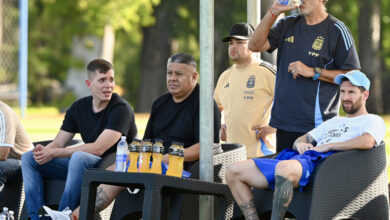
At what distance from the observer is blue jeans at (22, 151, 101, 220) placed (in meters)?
5.80

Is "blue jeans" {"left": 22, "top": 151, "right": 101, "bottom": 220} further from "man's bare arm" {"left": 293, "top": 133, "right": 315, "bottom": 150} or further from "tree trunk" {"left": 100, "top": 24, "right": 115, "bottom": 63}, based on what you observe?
"tree trunk" {"left": 100, "top": 24, "right": 115, "bottom": 63}

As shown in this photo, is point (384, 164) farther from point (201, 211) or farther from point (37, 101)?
point (37, 101)

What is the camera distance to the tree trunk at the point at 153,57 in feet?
94.1

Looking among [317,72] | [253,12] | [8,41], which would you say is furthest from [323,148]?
[8,41]

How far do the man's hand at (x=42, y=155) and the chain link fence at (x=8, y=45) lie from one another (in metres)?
24.7

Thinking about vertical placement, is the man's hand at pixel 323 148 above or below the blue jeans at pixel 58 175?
above

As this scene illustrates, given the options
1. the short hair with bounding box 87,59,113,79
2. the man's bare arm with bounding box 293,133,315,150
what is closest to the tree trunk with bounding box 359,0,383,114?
the short hair with bounding box 87,59,113,79

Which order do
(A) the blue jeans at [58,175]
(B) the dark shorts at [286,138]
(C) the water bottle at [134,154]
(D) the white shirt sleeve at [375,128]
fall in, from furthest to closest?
(A) the blue jeans at [58,175]
(B) the dark shorts at [286,138]
(C) the water bottle at [134,154]
(D) the white shirt sleeve at [375,128]

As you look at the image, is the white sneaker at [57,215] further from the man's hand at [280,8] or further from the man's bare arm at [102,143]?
the man's hand at [280,8]

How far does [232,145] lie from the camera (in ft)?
19.7

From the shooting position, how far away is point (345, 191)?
4.98 m

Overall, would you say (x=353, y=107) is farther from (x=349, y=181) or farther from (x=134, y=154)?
(x=134, y=154)

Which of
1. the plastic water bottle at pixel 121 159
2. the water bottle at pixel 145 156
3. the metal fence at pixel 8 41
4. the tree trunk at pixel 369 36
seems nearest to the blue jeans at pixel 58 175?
the plastic water bottle at pixel 121 159

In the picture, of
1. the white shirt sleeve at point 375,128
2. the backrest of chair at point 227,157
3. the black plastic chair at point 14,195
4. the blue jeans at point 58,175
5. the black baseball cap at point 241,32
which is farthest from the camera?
the black baseball cap at point 241,32
